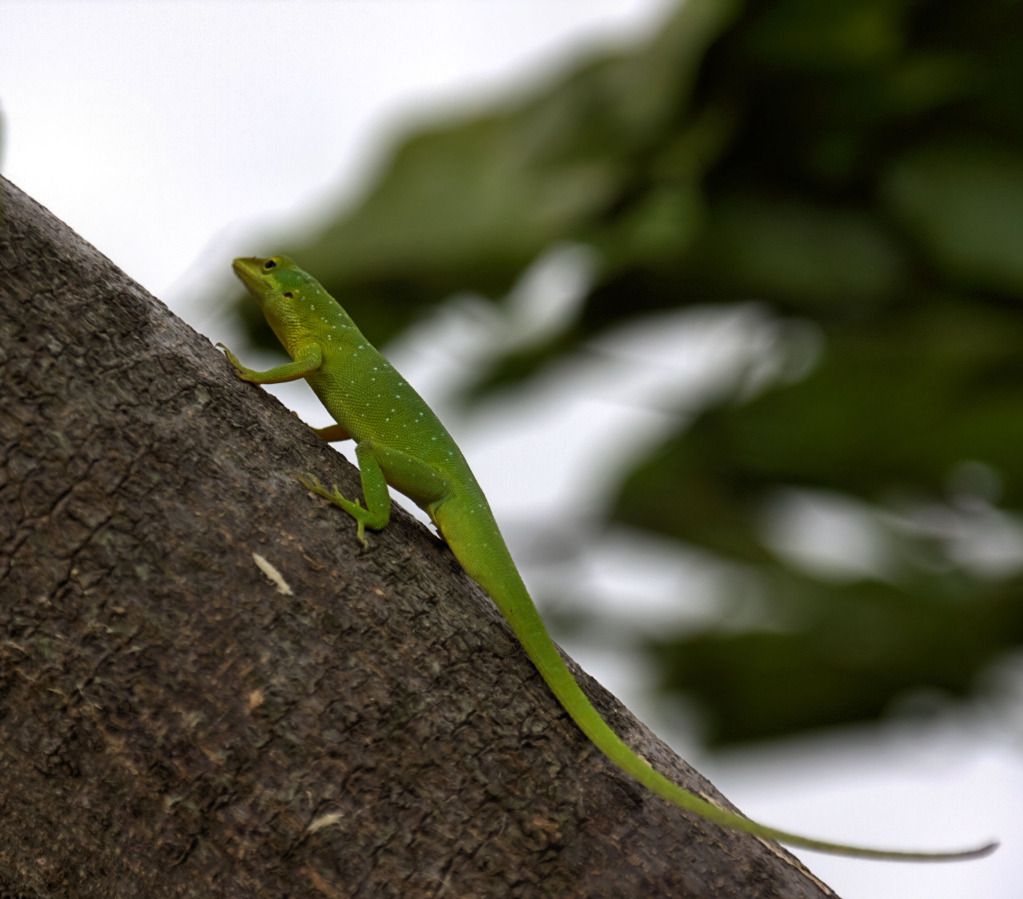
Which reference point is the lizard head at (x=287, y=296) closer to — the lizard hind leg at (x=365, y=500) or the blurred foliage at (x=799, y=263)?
the lizard hind leg at (x=365, y=500)

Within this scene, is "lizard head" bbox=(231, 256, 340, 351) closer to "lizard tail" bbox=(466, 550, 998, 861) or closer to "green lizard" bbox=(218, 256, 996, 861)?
"green lizard" bbox=(218, 256, 996, 861)

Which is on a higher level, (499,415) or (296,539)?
(499,415)

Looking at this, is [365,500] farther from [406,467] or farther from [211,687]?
[406,467]

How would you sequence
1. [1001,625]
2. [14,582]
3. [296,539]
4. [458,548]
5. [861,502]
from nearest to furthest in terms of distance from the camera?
[14,582], [296,539], [458,548], [1001,625], [861,502]

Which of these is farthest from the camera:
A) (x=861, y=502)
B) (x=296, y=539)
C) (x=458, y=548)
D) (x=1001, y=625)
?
(x=861, y=502)

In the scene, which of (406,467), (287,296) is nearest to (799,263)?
(287,296)

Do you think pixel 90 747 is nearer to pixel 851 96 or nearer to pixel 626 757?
pixel 626 757

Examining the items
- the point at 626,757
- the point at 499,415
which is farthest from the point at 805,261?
the point at 626,757

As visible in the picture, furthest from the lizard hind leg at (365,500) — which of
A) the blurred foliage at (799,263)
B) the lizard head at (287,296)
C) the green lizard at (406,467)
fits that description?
the blurred foliage at (799,263)
